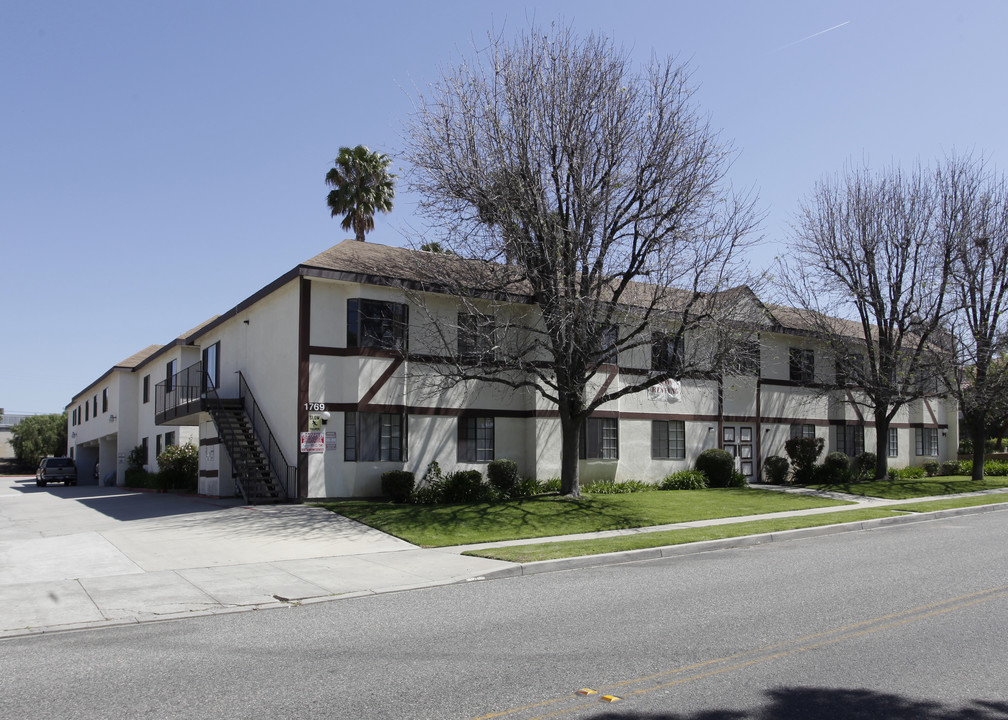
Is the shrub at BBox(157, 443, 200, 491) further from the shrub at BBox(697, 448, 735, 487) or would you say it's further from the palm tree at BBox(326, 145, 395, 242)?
the shrub at BBox(697, 448, 735, 487)

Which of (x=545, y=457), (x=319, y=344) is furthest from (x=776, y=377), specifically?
(x=319, y=344)

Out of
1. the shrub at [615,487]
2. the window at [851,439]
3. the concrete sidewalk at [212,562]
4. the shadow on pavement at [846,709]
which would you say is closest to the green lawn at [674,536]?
the concrete sidewalk at [212,562]

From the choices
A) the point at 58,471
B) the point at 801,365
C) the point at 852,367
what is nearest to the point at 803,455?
the point at 801,365

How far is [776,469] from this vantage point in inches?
1193

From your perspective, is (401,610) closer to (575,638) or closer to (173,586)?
(575,638)

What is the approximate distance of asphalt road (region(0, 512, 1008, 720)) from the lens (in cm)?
562

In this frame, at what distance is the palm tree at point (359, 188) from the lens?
3909cm

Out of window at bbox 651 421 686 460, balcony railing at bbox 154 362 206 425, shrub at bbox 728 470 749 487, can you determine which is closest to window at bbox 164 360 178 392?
balcony railing at bbox 154 362 206 425

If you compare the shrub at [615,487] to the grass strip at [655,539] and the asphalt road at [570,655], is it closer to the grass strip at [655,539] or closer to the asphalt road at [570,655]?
the grass strip at [655,539]

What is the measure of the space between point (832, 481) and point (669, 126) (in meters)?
17.4

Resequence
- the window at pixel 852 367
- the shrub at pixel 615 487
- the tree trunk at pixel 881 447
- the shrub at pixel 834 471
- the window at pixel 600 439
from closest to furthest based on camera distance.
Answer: the shrub at pixel 615 487, the window at pixel 600 439, the window at pixel 852 367, the shrub at pixel 834 471, the tree trunk at pixel 881 447

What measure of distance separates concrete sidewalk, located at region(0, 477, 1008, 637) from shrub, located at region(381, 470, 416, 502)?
7.45 ft

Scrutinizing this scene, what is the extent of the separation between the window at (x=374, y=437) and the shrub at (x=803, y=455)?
16.7 m

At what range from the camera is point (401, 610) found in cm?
937
